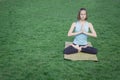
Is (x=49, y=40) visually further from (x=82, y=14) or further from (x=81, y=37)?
(x=82, y=14)

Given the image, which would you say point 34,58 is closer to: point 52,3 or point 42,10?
point 42,10

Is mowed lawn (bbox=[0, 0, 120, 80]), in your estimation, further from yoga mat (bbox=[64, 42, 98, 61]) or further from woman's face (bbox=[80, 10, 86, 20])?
woman's face (bbox=[80, 10, 86, 20])

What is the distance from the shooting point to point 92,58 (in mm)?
4973

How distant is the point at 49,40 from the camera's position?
6.09m

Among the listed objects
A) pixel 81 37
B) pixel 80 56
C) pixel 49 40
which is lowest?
pixel 80 56

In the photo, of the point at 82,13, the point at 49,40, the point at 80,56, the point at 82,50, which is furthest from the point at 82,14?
the point at 49,40

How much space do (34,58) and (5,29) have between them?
6.83 ft

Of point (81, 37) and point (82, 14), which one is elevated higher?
point (82, 14)

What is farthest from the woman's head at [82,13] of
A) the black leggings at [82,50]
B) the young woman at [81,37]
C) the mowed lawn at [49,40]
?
the mowed lawn at [49,40]

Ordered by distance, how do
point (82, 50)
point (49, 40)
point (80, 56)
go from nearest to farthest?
1. point (80, 56)
2. point (82, 50)
3. point (49, 40)

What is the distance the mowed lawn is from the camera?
4512 millimetres

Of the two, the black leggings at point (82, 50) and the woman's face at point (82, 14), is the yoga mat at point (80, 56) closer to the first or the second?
the black leggings at point (82, 50)

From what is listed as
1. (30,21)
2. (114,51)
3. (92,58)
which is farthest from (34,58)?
(30,21)

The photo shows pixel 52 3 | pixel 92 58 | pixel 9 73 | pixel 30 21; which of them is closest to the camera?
pixel 9 73
